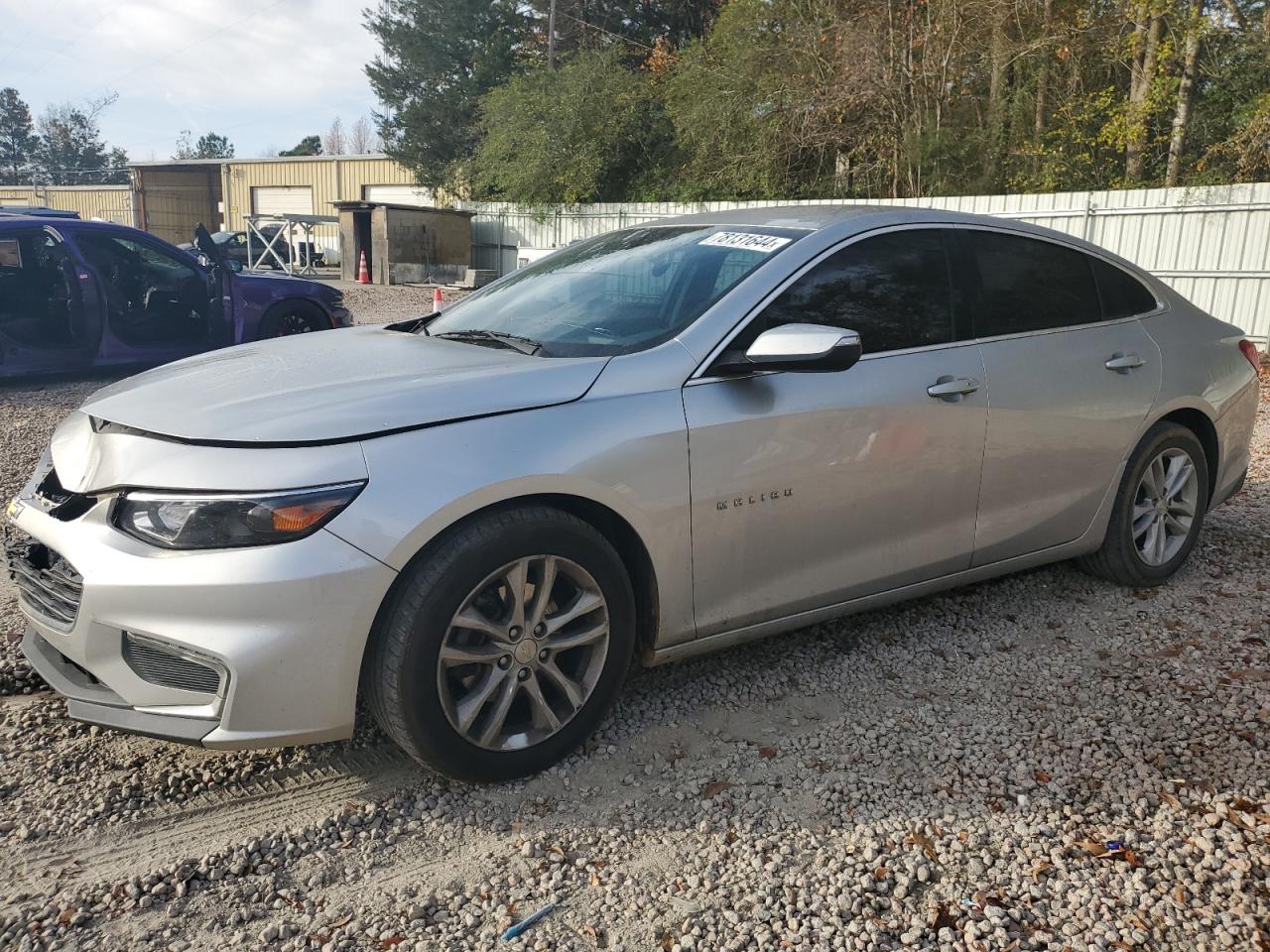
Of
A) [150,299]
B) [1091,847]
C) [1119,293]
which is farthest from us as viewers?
[150,299]

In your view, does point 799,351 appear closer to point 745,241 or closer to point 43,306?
point 745,241

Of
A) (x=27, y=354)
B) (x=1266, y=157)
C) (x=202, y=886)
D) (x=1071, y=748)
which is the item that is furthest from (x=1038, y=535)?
(x=1266, y=157)

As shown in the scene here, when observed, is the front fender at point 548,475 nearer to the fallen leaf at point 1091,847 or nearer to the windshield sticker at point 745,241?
the windshield sticker at point 745,241

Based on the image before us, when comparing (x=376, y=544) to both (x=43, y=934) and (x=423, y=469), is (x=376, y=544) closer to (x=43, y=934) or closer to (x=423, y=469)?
(x=423, y=469)

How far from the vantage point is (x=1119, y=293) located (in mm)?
4395

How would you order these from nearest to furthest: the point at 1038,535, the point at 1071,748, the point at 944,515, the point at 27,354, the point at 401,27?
the point at 1071,748
the point at 944,515
the point at 1038,535
the point at 27,354
the point at 401,27

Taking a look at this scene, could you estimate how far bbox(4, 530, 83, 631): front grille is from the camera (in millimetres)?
2697

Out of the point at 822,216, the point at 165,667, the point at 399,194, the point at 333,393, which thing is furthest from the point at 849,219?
the point at 399,194

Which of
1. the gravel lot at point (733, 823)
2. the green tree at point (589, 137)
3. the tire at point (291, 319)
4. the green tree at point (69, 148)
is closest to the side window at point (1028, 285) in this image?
the gravel lot at point (733, 823)

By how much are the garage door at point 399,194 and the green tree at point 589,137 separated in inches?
406

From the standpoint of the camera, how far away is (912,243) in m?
3.76

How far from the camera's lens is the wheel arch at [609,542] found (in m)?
2.65

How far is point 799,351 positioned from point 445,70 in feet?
133

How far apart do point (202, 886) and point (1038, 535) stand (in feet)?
10.7
